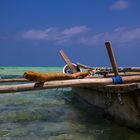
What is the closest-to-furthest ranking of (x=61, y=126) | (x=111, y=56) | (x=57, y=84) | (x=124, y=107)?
(x=57, y=84)
(x=124, y=107)
(x=111, y=56)
(x=61, y=126)

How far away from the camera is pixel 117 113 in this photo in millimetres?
6301

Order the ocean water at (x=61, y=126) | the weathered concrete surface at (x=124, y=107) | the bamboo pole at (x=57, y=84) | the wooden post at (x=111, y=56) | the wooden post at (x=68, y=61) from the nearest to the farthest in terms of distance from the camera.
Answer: the bamboo pole at (x=57, y=84) < the weathered concrete surface at (x=124, y=107) < the ocean water at (x=61, y=126) < the wooden post at (x=111, y=56) < the wooden post at (x=68, y=61)

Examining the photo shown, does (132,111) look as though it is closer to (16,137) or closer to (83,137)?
(83,137)

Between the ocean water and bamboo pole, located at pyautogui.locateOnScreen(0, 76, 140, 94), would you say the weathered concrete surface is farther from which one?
bamboo pole, located at pyautogui.locateOnScreen(0, 76, 140, 94)

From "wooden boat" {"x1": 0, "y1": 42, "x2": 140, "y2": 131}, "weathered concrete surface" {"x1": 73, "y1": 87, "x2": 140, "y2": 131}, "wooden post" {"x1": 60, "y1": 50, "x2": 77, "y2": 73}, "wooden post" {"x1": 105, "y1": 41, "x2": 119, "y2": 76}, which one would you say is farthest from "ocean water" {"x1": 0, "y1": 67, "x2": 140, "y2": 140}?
"wooden post" {"x1": 60, "y1": 50, "x2": 77, "y2": 73}

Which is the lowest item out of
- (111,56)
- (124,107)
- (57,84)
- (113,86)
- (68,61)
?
(124,107)

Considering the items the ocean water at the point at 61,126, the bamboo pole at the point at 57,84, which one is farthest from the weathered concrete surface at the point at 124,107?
the bamboo pole at the point at 57,84

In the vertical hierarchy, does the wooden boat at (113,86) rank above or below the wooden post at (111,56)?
below

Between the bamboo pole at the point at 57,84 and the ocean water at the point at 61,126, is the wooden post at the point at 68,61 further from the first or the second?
the bamboo pole at the point at 57,84

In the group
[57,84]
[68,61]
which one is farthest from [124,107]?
[68,61]

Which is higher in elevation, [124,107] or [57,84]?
[57,84]

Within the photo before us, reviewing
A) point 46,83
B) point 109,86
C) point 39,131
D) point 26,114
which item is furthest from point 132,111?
point 26,114

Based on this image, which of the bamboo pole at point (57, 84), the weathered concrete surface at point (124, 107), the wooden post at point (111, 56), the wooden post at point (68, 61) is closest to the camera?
the bamboo pole at point (57, 84)

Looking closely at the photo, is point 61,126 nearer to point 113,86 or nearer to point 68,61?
point 113,86
